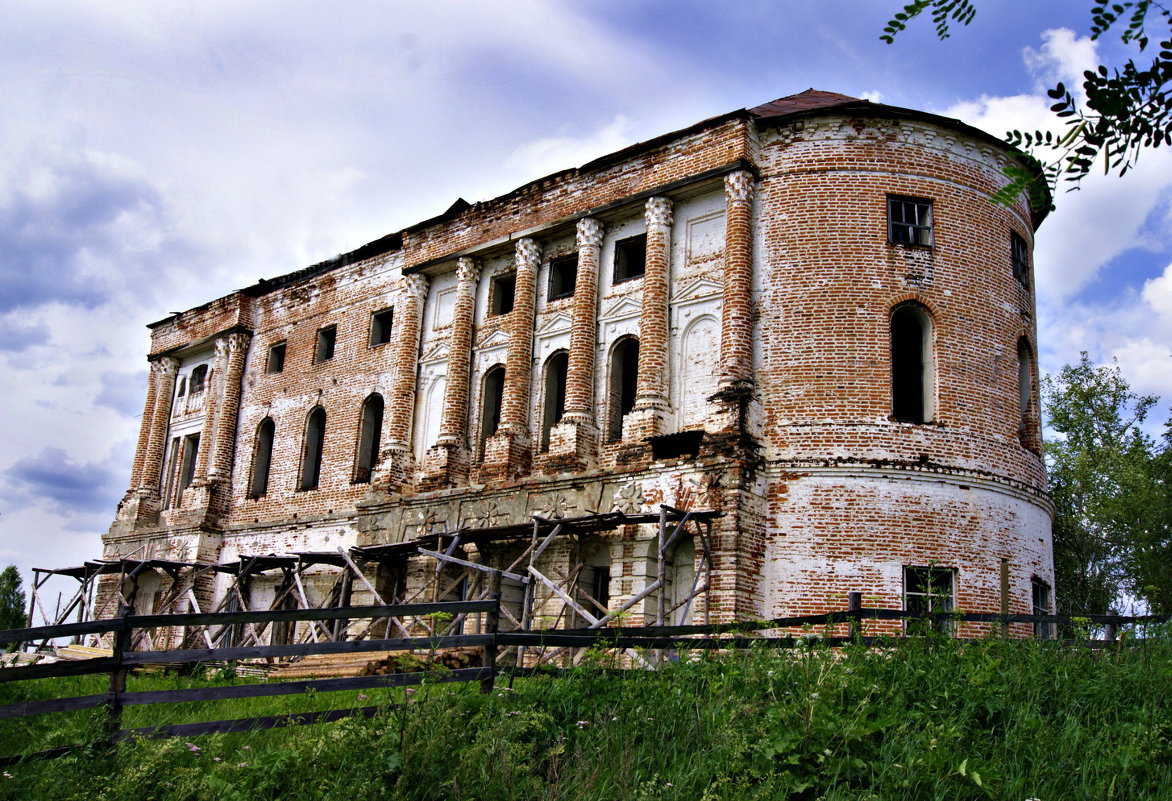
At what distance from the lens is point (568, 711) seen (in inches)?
290

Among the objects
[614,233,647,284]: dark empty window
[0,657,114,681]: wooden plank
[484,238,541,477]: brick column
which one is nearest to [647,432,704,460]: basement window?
[484,238,541,477]: brick column

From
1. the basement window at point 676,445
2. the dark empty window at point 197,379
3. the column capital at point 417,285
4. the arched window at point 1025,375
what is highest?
the column capital at point 417,285

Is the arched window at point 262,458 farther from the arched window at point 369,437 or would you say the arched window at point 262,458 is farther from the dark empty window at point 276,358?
the arched window at point 369,437

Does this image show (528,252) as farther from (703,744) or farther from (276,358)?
(703,744)

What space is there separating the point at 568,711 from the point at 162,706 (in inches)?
166

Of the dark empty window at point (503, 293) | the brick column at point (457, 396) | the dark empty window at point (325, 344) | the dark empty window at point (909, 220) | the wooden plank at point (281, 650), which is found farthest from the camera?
the dark empty window at point (325, 344)

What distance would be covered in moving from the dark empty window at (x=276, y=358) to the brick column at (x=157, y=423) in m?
4.52

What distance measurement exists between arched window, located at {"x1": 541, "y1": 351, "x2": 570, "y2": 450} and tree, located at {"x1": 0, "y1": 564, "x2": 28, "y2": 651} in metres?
23.3

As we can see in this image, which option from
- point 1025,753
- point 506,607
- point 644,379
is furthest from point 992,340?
point 1025,753

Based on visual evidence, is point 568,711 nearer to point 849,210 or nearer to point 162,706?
point 162,706

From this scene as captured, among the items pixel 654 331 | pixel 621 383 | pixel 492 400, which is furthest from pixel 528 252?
pixel 654 331

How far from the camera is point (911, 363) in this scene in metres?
17.1

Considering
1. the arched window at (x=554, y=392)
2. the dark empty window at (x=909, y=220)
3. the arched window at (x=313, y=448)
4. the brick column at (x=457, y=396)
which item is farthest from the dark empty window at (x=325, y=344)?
the dark empty window at (x=909, y=220)

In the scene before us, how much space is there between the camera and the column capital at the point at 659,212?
59.9 feet
